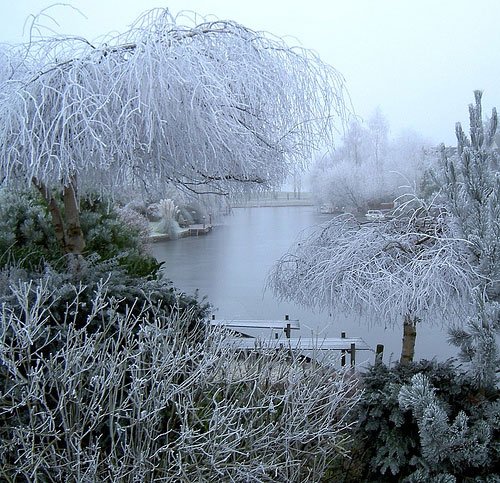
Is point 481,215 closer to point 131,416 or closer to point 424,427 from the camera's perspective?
point 424,427

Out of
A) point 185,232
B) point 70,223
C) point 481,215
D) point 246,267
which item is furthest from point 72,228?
point 185,232

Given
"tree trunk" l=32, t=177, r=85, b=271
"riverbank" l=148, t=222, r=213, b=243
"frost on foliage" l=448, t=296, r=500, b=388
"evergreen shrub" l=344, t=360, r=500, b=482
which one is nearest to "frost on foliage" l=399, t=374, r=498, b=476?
"evergreen shrub" l=344, t=360, r=500, b=482

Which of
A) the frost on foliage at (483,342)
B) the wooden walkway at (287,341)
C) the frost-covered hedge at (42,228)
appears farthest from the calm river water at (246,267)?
the frost on foliage at (483,342)

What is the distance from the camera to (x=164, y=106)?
77.2 inches

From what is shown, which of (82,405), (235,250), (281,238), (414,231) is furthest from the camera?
(235,250)

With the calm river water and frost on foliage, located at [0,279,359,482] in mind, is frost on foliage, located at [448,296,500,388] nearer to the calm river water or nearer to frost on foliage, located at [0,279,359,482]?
frost on foliage, located at [0,279,359,482]

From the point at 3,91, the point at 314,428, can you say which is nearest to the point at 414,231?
the point at 314,428

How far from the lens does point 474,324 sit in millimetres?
1682

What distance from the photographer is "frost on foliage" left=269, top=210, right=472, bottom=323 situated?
7.21 feet

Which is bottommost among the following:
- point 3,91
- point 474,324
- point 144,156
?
point 474,324

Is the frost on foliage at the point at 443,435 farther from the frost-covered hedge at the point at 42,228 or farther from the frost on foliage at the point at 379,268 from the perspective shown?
the frost-covered hedge at the point at 42,228

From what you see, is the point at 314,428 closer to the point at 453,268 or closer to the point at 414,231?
the point at 453,268

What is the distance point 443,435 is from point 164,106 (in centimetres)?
140

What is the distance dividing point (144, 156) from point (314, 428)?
1180 millimetres
